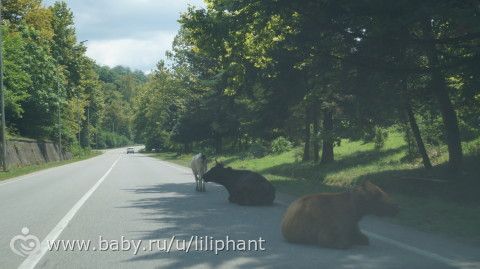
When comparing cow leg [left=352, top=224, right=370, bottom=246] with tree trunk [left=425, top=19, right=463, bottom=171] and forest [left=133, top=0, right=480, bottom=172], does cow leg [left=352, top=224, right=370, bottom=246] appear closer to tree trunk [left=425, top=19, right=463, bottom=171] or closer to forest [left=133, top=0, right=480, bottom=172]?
forest [left=133, top=0, right=480, bottom=172]

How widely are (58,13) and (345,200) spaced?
76523mm

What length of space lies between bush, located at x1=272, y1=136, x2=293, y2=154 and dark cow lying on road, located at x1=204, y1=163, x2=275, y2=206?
1038 inches

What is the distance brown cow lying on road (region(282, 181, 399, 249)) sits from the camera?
26.4 ft

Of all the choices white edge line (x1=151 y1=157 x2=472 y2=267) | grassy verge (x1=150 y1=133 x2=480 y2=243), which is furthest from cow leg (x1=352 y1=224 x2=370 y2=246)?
grassy verge (x1=150 y1=133 x2=480 y2=243)

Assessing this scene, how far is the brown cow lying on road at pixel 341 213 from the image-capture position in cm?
805

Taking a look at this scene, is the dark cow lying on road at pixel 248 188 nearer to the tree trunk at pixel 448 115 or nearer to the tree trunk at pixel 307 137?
the tree trunk at pixel 448 115

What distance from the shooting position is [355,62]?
1554 centimetres

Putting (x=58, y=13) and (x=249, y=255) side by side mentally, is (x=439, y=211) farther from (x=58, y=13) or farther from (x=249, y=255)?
(x=58, y=13)

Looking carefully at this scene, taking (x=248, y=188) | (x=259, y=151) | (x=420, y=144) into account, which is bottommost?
(x=248, y=188)

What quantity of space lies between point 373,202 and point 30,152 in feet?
153

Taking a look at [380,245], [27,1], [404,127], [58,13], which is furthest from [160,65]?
[380,245]

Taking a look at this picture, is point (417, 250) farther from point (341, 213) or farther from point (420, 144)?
point (420, 144)

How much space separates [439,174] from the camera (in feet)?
54.5

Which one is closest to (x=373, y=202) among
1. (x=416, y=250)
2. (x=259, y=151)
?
(x=416, y=250)
